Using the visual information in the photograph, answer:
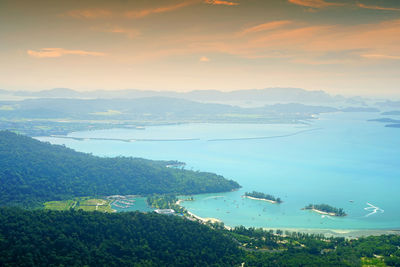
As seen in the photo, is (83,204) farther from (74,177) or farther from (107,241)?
(107,241)

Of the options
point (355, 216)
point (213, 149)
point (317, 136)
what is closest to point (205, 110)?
point (317, 136)

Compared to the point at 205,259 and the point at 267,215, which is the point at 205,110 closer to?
the point at 267,215

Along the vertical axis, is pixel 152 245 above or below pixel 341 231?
above

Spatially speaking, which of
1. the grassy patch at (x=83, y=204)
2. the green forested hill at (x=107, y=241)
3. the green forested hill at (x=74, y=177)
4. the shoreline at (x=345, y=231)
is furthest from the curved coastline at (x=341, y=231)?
the green forested hill at (x=74, y=177)

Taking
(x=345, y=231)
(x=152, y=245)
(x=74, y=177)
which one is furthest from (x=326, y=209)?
(x=74, y=177)

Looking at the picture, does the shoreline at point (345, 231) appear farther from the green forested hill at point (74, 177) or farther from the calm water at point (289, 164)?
the green forested hill at point (74, 177)

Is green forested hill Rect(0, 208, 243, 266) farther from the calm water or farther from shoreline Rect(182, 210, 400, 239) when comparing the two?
the calm water

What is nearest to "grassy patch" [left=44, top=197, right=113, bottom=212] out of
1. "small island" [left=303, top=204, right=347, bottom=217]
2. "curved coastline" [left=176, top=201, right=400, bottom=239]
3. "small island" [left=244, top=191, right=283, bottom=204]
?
"curved coastline" [left=176, top=201, right=400, bottom=239]
